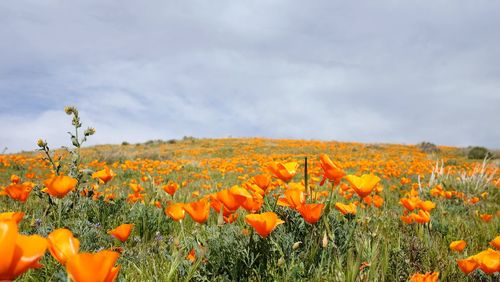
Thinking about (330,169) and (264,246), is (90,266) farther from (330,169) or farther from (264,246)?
(330,169)

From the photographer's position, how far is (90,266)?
99 cm

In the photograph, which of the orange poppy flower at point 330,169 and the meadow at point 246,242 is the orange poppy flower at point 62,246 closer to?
the meadow at point 246,242

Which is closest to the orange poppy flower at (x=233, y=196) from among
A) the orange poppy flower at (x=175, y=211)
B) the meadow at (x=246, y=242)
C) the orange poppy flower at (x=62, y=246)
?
the meadow at (x=246, y=242)

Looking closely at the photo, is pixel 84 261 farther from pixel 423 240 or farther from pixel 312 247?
pixel 423 240

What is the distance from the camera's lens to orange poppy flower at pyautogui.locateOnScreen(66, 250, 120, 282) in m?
0.98

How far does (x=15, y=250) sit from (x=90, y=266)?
184 millimetres

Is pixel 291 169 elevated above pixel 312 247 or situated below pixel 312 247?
above

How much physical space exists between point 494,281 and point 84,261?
8.66ft

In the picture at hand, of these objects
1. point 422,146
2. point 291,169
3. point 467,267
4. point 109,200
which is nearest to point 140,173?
point 109,200

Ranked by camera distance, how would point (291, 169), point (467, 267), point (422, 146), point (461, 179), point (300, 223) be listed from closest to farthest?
point (467, 267), point (291, 169), point (300, 223), point (461, 179), point (422, 146)

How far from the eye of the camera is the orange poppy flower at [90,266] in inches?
38.4

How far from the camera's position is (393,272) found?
2.50 metres

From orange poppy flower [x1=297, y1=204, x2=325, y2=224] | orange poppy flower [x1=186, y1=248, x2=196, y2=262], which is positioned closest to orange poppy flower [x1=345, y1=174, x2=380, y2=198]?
orange poppy flower [x1=297, y1=204, x2=325, y2=224]

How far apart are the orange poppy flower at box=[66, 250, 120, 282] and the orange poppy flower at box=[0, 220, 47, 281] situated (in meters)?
0.09
